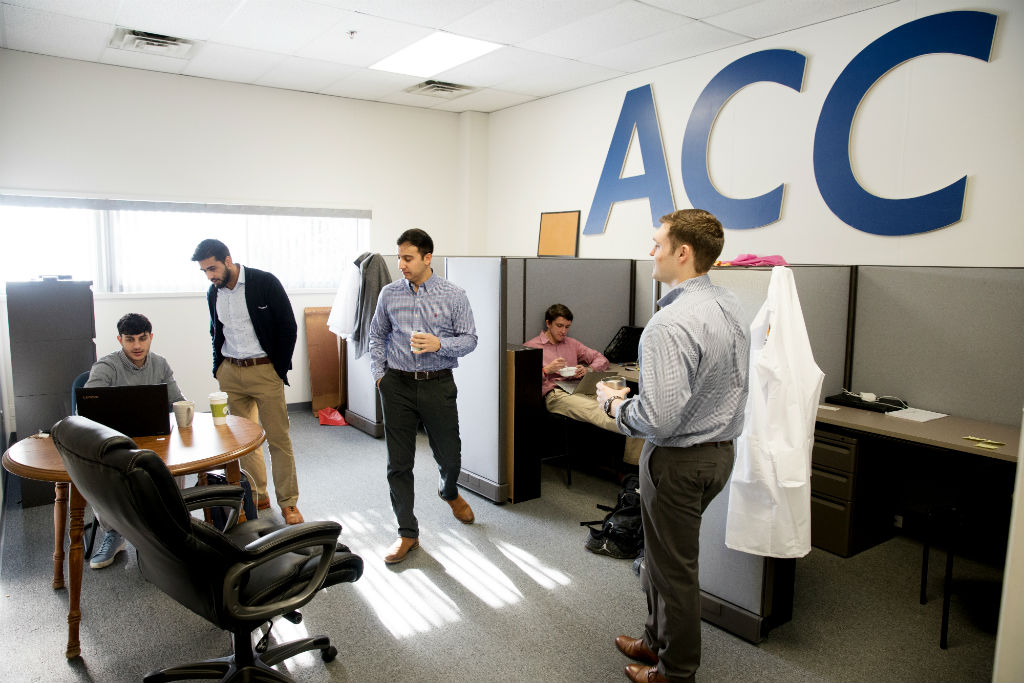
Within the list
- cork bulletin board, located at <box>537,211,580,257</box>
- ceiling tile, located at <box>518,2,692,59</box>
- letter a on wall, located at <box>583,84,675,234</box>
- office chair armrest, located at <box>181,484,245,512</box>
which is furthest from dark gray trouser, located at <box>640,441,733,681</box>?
cork bulletin board, located at <box>537,211,580,257</box>

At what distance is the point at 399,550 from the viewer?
2986mm

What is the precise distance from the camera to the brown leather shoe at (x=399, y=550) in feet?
9.74

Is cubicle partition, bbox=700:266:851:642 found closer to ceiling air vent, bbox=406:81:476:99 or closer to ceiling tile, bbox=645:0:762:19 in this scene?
ceiling tile, bbox=645:0:762:19

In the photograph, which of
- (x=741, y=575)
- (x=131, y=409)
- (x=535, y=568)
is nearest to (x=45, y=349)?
(x=131, y=409)

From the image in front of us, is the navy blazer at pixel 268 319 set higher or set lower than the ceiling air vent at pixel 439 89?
lower

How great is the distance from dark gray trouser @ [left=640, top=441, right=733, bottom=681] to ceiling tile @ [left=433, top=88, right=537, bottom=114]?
175 inches

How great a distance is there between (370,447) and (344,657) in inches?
98.7

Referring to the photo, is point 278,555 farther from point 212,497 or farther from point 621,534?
point 621,534

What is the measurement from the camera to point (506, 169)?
631 centimetres

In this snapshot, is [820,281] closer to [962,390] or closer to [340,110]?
[962,390]

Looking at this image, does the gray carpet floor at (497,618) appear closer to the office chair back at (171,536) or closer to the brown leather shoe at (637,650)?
the brown leather shoe at (637,650)

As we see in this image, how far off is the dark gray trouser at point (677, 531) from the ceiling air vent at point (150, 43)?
13.6 ft

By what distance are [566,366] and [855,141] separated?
2043mm

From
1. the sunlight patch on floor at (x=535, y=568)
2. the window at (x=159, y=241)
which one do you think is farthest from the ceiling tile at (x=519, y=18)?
the sunlight patch on floor at (x=535, y=568)
